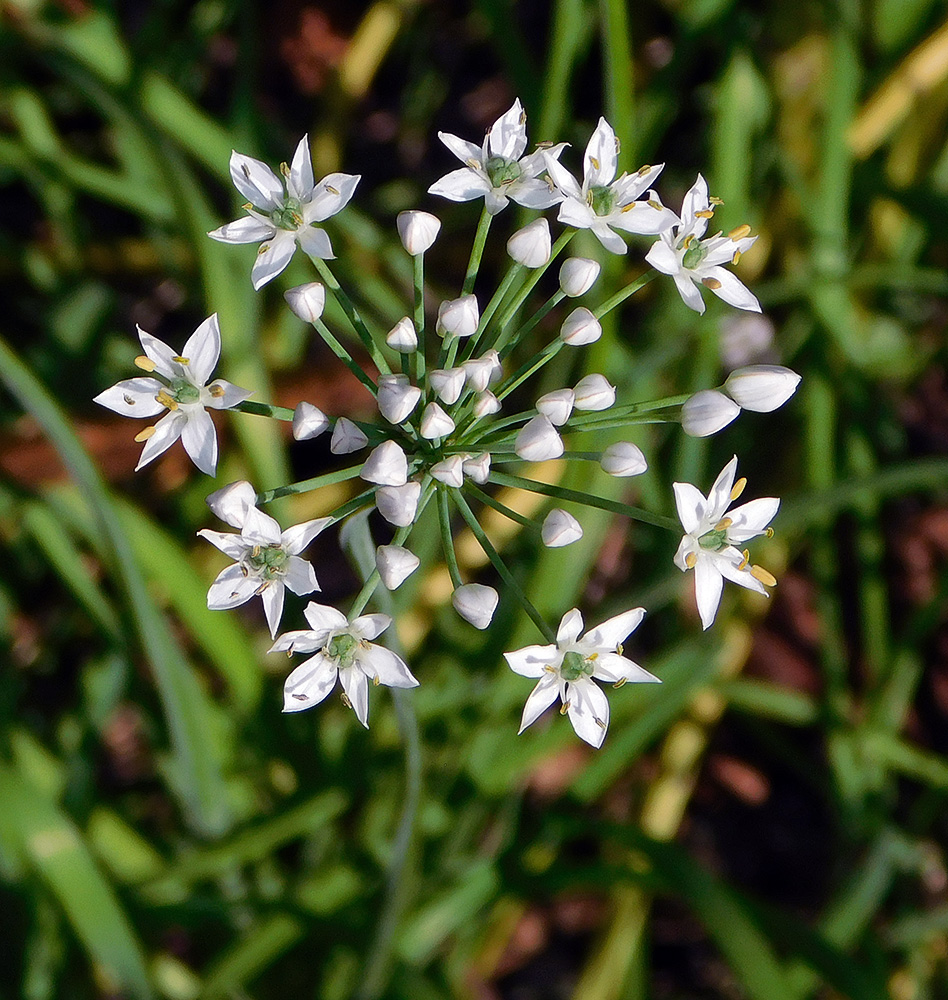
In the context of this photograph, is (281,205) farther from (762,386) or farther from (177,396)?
(762,386)

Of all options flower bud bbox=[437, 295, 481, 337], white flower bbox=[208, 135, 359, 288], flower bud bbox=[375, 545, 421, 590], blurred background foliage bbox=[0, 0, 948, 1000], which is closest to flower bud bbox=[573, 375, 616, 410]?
flower bud bbox=[437, 295, 481, 337]

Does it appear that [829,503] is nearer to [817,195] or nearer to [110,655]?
[817,195]

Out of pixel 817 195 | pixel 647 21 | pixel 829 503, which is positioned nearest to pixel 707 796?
pixel 829 503

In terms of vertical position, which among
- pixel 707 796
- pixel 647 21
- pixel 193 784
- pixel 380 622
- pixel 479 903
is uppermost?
pixel 380 622

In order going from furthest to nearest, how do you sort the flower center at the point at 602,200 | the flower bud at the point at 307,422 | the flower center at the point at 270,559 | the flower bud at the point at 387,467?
the flower center at the point at 602,200
the flower center at the point at 270,559
the flower bud at the point at 307,422
the flower bud at the point at 387,467

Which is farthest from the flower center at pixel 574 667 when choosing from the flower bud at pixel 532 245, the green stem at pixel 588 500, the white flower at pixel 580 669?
the flower bud at pixel 532 245

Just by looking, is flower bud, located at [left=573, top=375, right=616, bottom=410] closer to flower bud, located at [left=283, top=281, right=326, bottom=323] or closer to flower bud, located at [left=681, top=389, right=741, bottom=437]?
flower bud, located at [left=681, top=389, right=741, bottom=437]

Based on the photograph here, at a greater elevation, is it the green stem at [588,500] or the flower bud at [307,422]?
the flower bud at [307,422]

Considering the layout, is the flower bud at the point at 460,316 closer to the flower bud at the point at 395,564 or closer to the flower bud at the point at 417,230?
the flower bud at the point at 417,230
